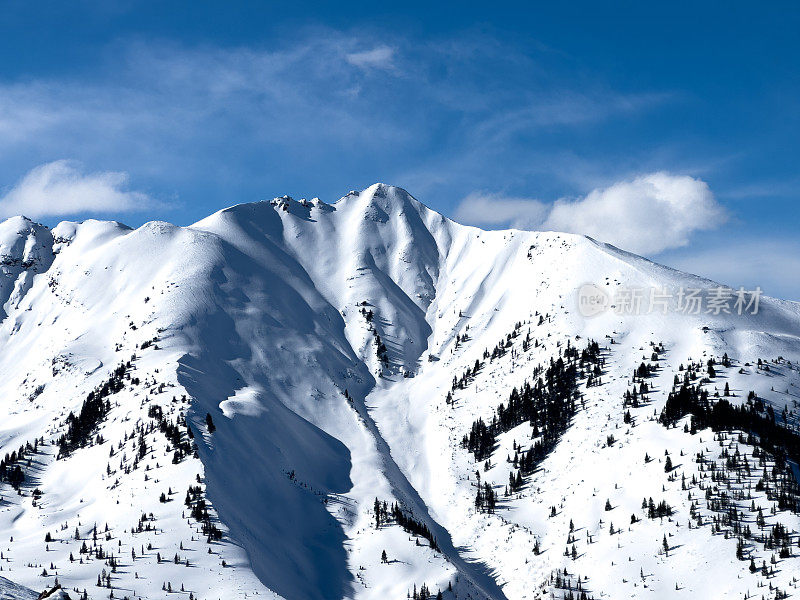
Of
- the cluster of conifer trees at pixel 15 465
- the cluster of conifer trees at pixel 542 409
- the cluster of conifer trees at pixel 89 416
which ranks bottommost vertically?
the cluster of conifer trees at pixel 15 465

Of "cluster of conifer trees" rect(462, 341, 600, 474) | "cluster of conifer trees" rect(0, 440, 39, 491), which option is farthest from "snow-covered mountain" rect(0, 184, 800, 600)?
"cluster of conifer trees" rect(462, 341, 600, 474)

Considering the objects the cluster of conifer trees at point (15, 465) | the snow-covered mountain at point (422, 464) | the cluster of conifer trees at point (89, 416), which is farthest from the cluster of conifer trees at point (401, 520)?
the cluster of conifer trees at point (15, 465)

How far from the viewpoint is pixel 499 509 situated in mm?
135750

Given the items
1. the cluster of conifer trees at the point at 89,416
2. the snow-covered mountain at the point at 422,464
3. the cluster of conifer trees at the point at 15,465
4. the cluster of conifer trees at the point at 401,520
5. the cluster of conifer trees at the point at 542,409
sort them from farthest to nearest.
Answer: the cluster of conifer trees at the point at 542,409, the cluster of conifer trees at the point at 89,416, the cluster of conifer trees at the point at 15,465, the cluster of conifer trees at the point at 401,520, the snow-covered mountain at the point at 422,464

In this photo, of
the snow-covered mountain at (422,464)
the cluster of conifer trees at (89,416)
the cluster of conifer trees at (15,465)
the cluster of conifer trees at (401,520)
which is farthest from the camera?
the cluster of conifer trees at (89,416)

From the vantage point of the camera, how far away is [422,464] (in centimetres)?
16362

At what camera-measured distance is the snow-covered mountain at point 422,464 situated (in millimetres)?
98750

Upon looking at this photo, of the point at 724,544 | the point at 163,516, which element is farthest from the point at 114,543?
the point at 724,544

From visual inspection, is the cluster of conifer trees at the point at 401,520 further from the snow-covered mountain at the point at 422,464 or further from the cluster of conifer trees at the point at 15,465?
the cluster of conifer trees at the point at 15,465

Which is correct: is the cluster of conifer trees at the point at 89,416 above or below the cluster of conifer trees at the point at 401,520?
above

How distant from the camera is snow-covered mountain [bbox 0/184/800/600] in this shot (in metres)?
98.8

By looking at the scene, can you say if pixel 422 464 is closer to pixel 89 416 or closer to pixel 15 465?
pixel 89 416

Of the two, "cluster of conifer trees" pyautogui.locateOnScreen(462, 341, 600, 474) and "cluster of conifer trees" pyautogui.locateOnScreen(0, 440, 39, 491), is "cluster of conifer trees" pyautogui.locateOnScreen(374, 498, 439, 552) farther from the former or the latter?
"cluster of conifer trees" pyautogui.locateOnScreen(0, 440, 39, 491)

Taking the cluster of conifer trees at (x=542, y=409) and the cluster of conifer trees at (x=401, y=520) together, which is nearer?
the cluster of conifer trees at (x=401, y=520)
